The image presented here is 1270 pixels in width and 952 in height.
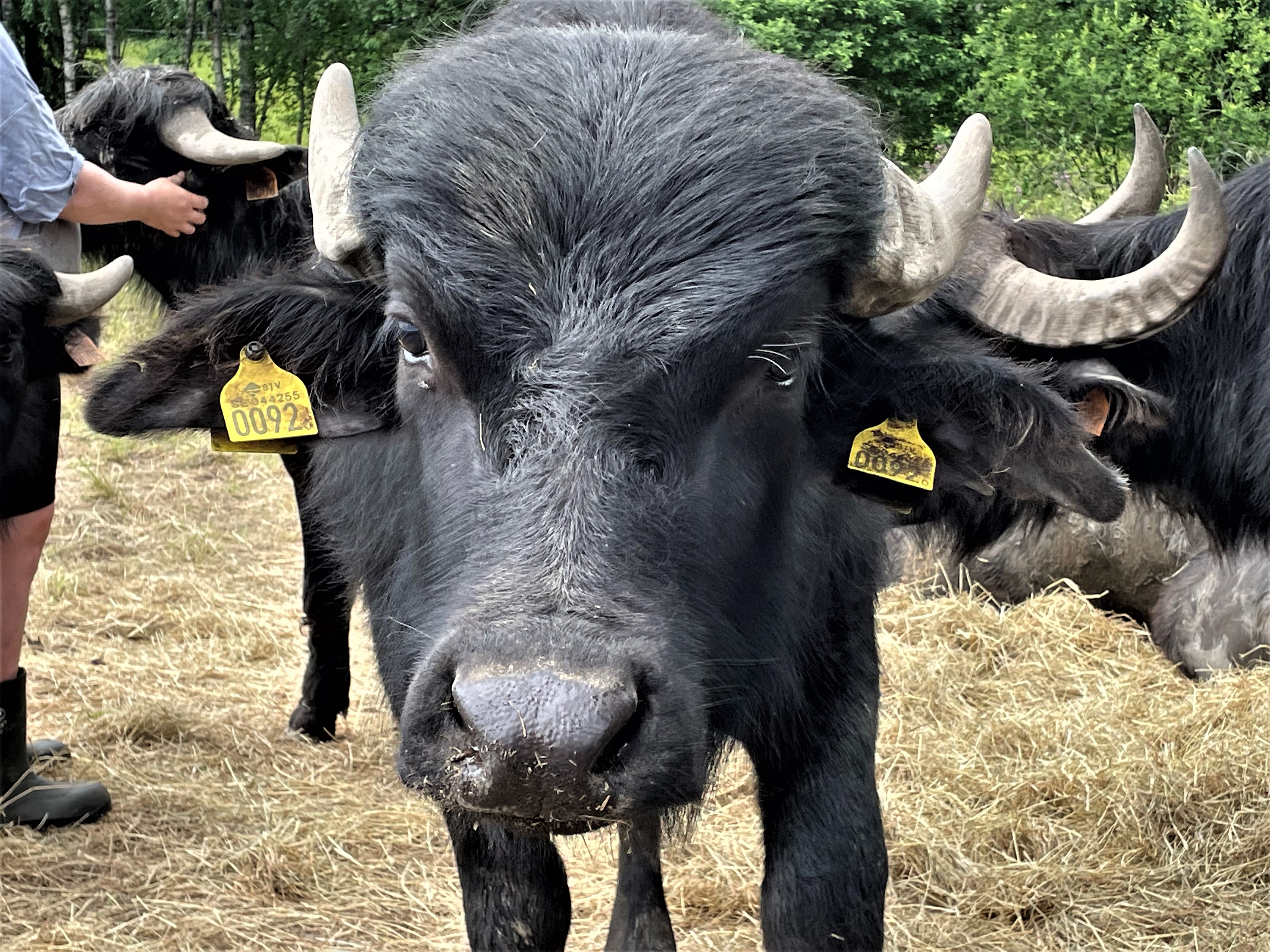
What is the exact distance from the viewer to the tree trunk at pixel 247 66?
603 inches

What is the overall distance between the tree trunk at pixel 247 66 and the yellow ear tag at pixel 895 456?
45.2 ft

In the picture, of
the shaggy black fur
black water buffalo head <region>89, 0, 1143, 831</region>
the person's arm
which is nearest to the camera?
black water buffalo head <region>89, 0, 1143, 831</region>

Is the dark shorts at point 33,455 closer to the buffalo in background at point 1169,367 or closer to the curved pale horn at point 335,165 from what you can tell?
the curved pale horn at point 335,165

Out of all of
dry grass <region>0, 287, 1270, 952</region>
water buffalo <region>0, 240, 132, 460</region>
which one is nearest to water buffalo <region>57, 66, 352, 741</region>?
dry grass <region>0, 287, 1270, 952</region>

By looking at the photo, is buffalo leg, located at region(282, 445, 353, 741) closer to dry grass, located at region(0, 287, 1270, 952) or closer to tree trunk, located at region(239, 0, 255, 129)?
dry grass, located at region(0, 287, 1270, 952)

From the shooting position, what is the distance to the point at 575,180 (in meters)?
2.24

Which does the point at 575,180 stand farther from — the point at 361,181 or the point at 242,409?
the point at 242,409

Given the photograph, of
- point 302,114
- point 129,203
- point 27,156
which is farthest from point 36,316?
point 302,114

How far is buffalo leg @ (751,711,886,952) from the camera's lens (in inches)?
111

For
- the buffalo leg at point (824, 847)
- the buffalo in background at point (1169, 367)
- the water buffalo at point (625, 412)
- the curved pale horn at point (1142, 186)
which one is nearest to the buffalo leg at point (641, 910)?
the water buffalo at point (625, 412)

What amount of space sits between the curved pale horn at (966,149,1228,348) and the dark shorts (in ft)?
9.15

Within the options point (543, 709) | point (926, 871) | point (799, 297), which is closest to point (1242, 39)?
point (926, 871)

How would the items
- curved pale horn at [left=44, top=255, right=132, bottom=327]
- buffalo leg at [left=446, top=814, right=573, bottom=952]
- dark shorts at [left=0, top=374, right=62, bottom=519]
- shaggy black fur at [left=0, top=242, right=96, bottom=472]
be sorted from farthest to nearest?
dark shorts at [left=0, top=374, right=62, bottom=519] < curved pale horn at [left=44, top=255, right=132, bottom=327] < shaggy black fur at [left=0, top=242, right=96, bottom=472] < buffalo leg at [left=446, top=814, right=573, bottom=952]

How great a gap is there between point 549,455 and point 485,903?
1.37m
